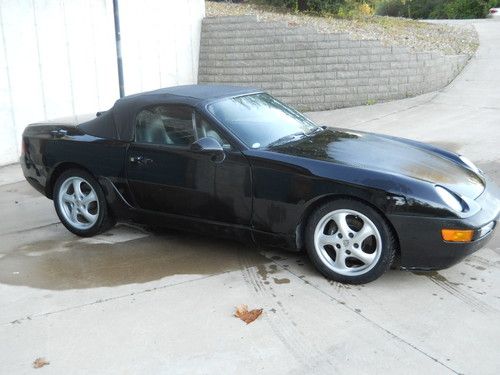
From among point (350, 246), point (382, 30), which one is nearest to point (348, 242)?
point (350, 246)

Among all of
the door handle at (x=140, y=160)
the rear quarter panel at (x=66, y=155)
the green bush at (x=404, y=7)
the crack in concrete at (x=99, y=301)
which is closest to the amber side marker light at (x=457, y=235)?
the crack in concrete at (x=99, y=301)

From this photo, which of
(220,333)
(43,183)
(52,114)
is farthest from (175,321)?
(52,114)

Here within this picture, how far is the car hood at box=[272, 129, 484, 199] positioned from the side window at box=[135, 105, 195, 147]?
79cm

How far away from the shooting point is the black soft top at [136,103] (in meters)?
5.21

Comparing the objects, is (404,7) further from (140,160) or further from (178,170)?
(178,170)

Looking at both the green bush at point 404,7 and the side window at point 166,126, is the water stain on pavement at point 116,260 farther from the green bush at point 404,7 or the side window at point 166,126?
the green bush at point 404,7

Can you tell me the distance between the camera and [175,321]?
3.95 meters

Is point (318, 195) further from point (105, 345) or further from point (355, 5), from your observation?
point (355, 5)

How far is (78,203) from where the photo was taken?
566cm

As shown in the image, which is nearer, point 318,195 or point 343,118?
point 318,195

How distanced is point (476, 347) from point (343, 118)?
767 cm

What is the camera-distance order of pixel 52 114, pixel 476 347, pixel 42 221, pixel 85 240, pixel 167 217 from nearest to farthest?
pixel 476 347 → pixel 167 217 → pixel 85 240 → pixel 42 221 → pixel 52 114

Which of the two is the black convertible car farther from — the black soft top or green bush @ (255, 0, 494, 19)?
green bush @ (255, 0, 494, 19)

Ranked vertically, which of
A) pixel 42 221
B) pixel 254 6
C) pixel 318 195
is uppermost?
pixel 254 6
